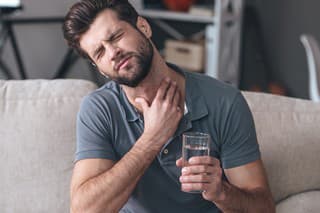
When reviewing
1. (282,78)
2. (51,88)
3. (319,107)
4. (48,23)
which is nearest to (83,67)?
(48,23)

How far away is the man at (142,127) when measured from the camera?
1427mm

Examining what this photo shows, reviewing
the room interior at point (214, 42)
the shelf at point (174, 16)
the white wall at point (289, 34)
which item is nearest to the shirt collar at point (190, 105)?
the room interior at point (214, 42)

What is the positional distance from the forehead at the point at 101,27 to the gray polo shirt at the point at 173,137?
184 mm

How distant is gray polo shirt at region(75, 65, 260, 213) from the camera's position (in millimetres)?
1494

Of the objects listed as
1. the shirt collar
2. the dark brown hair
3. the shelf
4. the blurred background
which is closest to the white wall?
the blurred background

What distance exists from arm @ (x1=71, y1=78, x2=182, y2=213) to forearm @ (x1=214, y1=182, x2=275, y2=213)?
22 cm

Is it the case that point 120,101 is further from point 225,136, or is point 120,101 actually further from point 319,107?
point 319,107

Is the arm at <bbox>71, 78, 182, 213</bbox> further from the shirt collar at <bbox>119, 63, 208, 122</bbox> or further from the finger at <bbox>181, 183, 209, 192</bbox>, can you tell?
the finger at <bbox>181, 183, 209, 192</bbox>

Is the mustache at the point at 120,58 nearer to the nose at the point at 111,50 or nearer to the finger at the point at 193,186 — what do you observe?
the nose at the point at 111,50

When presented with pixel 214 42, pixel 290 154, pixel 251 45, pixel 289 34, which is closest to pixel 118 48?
pixel 290 154

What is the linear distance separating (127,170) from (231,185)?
276mm

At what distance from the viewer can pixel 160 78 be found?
154cm

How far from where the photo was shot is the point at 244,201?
4.60 ft

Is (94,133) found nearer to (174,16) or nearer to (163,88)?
(163,88)
